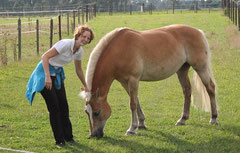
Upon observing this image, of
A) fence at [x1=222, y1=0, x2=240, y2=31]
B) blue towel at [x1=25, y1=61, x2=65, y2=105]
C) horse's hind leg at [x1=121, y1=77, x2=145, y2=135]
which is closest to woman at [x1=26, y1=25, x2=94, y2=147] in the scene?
blue towel at [x1=25, y1=61, x2=65, y2=105]

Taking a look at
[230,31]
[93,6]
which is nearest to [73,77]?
[230,31]

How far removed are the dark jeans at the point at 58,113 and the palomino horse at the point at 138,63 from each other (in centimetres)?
36

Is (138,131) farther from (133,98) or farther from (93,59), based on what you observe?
(93,59)

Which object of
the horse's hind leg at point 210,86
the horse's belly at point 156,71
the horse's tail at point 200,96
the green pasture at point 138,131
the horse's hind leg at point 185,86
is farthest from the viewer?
the horse's tail at point 200,96

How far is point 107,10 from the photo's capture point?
191 ft

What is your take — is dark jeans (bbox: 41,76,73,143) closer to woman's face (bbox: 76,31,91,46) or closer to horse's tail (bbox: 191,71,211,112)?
woman's face (bbox: 76,31,91,46)

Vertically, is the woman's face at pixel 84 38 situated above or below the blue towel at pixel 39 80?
above

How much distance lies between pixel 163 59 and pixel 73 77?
239 inches

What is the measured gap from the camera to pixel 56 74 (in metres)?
5.62

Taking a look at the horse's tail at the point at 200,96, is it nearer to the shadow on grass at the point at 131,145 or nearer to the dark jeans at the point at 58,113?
the shadow on grass at the point at 131,145

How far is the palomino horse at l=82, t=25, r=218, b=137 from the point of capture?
6.07 meters

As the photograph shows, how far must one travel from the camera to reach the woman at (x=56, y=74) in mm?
5391

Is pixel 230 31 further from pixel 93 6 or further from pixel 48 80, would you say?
pixel 93 6

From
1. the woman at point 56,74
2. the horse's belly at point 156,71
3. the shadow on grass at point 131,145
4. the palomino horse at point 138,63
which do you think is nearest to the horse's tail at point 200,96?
the palomino horse at point 138,63
